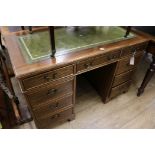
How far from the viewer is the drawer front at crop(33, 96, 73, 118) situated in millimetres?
1042

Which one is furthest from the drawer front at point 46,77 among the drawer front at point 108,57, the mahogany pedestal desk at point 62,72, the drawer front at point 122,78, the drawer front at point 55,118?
the drawer front at point 122,78

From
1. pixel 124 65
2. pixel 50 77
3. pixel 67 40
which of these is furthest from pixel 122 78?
pixel 50 77

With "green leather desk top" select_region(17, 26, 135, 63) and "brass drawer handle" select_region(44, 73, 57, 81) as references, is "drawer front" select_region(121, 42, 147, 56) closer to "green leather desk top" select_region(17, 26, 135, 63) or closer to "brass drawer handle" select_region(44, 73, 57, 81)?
"green leather desk top" select_region(17, 26, 135, 63)

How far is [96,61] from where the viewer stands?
1.02 meters

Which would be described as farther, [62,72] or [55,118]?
[55,118]

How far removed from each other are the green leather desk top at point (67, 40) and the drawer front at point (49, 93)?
0.22 m

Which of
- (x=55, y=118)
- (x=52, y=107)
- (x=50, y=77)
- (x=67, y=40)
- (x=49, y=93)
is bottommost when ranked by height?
(x=55, y=118)

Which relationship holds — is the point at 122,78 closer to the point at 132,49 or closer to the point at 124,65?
the point at 124,65

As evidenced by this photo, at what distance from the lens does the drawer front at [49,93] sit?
0.91m

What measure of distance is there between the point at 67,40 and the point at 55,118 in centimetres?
68

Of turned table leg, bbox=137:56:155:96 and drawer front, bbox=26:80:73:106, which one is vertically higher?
drawer front, bbox=26:80:73:106

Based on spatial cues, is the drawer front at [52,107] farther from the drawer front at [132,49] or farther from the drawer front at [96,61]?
the drawer front at [132,49]

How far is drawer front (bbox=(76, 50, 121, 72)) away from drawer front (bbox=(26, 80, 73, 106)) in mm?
146

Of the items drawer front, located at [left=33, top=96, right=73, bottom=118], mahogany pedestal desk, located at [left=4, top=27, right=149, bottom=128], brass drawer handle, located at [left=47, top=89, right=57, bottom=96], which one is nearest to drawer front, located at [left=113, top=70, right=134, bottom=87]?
mahogany pedestal desk, located at [left=4, top=27, right=149, bottom=128]
